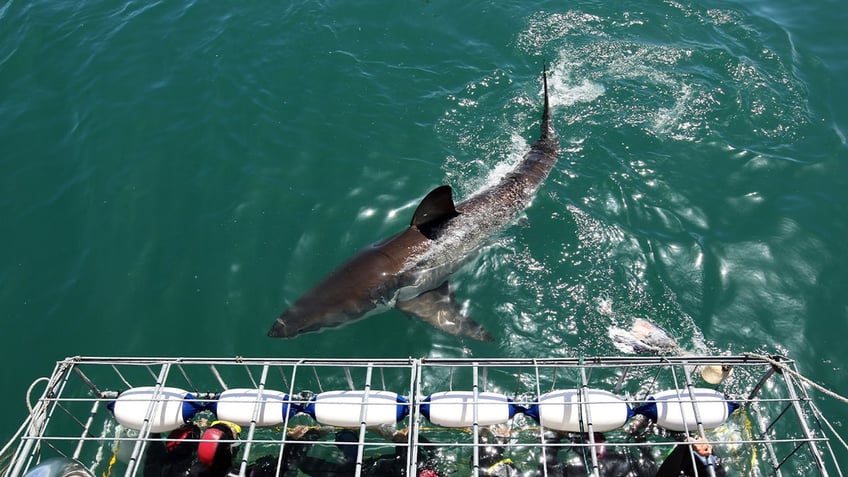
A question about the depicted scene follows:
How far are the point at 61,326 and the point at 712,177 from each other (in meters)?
12.7

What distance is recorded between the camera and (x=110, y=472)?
24.8ft

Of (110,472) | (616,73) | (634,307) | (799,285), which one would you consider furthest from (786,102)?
(110,472)

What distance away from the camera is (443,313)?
9.38 m

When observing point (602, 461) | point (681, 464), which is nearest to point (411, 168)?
point (602, 461)

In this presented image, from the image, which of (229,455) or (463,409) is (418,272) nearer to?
(463,409)

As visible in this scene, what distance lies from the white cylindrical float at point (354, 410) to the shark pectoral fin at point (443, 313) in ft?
8.66

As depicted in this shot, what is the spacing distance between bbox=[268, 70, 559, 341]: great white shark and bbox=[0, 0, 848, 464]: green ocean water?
27cm

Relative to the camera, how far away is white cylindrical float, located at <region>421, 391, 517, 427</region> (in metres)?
6.38

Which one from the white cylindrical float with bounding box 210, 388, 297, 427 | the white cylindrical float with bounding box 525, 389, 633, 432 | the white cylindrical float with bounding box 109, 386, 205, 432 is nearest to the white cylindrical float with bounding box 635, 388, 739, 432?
the white cylindrical float with bounding box 525, 389, 633, 432

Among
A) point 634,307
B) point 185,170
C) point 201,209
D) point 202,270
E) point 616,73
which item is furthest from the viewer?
point 616,73

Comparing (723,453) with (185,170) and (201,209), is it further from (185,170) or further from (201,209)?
(185,170)

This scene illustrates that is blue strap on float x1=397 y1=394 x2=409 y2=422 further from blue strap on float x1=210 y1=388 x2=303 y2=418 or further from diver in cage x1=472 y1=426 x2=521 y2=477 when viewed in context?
blue strap on float x1=210 y1=388 x2=303 y2=418

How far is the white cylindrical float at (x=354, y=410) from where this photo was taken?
6.44 m

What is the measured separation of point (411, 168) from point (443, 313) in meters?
3.76
